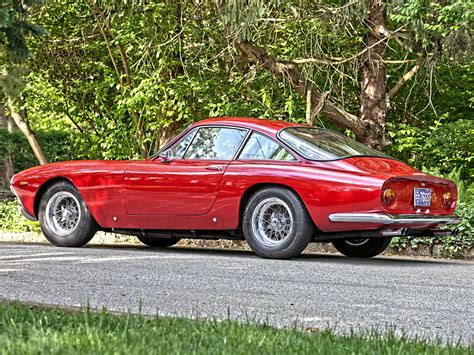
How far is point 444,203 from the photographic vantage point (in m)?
10.6

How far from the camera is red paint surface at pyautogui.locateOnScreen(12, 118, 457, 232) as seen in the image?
32.9ft

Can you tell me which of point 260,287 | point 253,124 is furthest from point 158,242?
point 260,287

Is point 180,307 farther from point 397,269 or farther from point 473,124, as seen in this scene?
point 473,124

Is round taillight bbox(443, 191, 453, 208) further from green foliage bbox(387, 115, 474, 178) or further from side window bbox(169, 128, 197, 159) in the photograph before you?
green foliage bbox(387, 115, 474, 178)

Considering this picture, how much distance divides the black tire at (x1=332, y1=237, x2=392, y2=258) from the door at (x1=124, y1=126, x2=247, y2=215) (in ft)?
5.62

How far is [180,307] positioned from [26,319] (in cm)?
141

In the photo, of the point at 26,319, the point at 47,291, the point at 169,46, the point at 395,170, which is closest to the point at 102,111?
A: the point at 169,46

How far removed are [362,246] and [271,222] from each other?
5.55ft

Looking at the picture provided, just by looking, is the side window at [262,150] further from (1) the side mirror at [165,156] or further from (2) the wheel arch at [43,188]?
(2) the wheel arch at [43,188]

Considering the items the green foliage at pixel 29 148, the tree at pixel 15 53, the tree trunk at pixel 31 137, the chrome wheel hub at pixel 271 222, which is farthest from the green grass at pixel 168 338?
the green foliage at pixel 29 148

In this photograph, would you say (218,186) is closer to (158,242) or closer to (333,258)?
(333,258)

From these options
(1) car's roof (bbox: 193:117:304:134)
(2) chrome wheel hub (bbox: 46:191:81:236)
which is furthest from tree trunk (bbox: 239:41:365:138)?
(2) chrome wheel hub (bbox: 46:191:81:236)

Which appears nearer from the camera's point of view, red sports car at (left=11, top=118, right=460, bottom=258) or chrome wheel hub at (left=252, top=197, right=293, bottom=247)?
red sports car at (left=11, top=118, right=460, bottom=258)

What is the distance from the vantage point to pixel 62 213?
1180 cm
